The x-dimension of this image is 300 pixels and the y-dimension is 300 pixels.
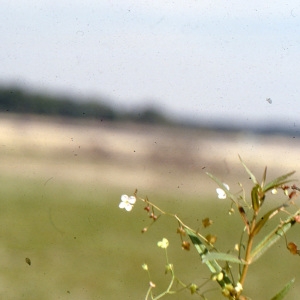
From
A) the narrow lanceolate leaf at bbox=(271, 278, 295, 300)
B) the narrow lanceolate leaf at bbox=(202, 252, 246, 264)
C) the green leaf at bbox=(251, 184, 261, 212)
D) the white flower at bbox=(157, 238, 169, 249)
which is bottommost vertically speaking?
the white flower at bbox=(157, 238, 169, 249)

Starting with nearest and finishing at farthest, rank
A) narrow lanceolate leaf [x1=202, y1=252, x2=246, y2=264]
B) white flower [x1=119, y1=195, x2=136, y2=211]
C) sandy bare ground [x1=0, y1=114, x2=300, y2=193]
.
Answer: narrow lanceolate leaf [x1=202, y1=252, x2=246, y2=264] < white flower [x1=119, y1=195, x2=136, y2=211] < sandy bare ground [x1=0, y1=114, x2=300, y2=193]

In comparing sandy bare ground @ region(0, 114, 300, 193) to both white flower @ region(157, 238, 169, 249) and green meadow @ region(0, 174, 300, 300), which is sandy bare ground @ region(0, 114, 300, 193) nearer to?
green meadow @ region(0, 174, 300, 300)

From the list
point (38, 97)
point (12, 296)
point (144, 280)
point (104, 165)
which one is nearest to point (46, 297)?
point (12, 296)

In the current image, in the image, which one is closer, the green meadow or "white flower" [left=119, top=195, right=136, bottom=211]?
"white flower" [left=119, top=195, right=136, bottom=211]

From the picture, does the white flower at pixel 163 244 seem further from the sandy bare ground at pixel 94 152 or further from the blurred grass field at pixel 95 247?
the sandy bare ground at pixel 94 152

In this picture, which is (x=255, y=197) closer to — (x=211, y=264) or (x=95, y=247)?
(x=211, y=264)

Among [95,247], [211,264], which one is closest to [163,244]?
[211,264]

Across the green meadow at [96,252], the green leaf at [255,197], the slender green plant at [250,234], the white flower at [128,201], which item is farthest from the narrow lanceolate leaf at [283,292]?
the green meadow at [96,252]

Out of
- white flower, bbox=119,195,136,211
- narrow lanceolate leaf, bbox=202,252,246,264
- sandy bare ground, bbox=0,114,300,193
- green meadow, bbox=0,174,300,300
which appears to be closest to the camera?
narrow lanceolate leaf, bbox=202,252,246,264

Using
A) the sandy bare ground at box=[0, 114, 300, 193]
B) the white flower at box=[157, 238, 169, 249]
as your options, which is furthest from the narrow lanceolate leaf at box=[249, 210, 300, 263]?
the sandy bare ground at box=[0, 114, 300, 193]
